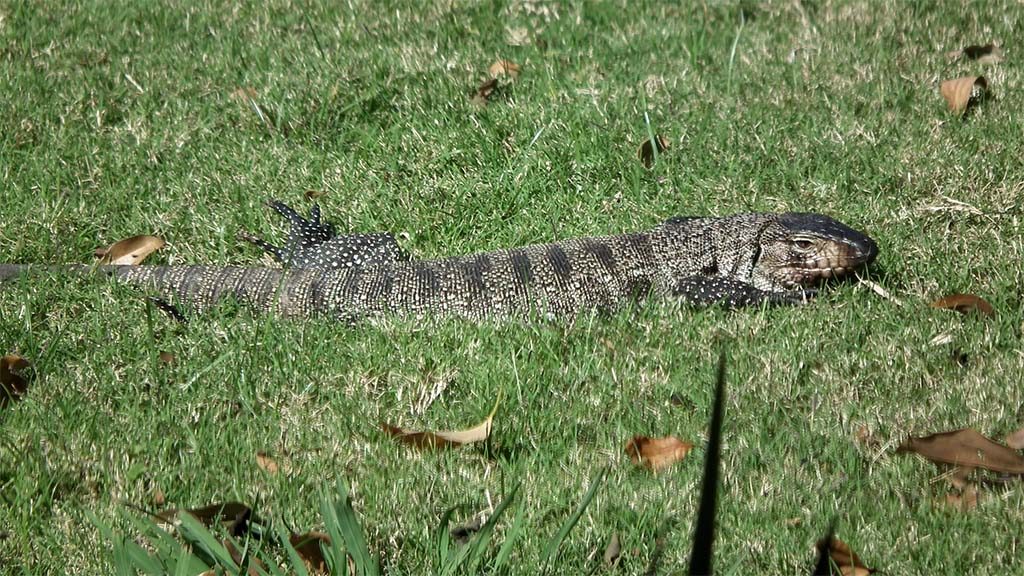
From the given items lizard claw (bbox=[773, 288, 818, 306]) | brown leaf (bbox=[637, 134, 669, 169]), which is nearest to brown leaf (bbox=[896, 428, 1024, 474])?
lizard claw (bbox=[773, 288, 818, 306])

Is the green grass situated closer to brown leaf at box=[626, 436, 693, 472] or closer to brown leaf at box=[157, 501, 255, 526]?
brown leaf at box=[626, 436, 693, 472]

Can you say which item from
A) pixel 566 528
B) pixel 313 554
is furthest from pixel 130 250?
pixel 566 528

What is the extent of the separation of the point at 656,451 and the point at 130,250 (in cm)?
316

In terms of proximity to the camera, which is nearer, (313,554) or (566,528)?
A: (566,528)

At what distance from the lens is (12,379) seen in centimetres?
413

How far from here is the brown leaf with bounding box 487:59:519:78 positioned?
6.75 m

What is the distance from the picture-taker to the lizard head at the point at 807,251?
16.0 feet

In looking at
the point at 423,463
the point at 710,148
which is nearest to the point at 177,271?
the point at 423,463

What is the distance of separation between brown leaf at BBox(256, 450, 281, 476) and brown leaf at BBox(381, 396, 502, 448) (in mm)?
408

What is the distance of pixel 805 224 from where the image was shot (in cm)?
511

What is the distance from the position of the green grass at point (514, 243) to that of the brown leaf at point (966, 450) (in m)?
0.09

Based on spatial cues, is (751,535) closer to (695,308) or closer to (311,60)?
(695,308)

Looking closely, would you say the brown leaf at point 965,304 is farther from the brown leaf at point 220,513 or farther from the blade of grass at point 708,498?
the blade of grass at point 708,498

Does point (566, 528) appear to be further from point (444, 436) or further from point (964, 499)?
point (964, 499)
